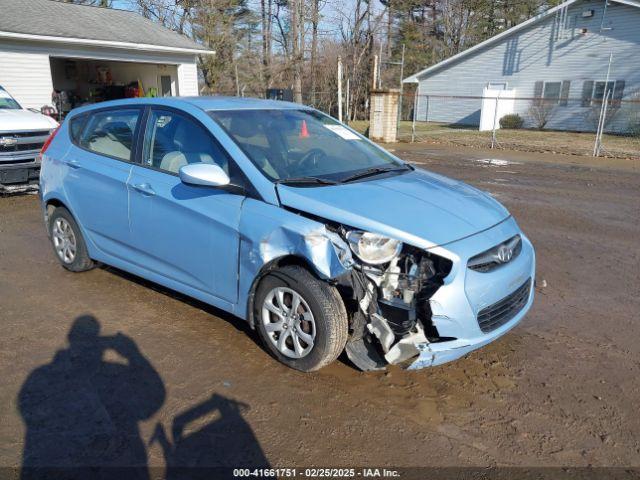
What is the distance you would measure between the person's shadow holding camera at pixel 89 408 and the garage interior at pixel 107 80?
20.6 m

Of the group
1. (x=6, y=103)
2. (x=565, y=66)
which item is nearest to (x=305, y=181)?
(x=6, y=103)

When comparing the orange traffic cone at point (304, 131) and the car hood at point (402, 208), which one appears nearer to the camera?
the car hood at point (402, 208)

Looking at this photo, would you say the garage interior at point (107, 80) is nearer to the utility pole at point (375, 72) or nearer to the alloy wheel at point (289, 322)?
the utility pole at point (375, 72)

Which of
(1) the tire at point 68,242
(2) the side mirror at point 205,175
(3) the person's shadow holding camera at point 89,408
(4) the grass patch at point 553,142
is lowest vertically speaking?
(4) the grass patch at point 553,142

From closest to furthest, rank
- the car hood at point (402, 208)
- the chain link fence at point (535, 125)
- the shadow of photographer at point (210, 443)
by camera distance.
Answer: the shadow of photographer at point (210, 443) < the car hood at point (402, 208) < the chain link fence at point (535, 125)

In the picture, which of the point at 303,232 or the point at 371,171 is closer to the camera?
the point at 303,232

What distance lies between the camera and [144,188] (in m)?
4.17

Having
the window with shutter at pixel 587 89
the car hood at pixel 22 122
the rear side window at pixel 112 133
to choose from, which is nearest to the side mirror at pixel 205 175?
the rear side window at pixel 112 133

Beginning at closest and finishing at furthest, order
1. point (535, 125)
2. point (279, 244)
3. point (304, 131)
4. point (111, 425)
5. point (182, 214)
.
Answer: point (111, 425), point (279, 244), point (182, 214), point (304, 131), point (535, 125)

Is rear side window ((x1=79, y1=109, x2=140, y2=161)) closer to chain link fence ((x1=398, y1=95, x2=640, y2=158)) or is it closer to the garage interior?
chain link fence ((x1=398, y1=95, x2=640, y2=158))

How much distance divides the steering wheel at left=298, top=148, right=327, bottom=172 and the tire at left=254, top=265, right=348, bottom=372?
0.96m

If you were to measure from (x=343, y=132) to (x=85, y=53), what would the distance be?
1699 centimetres

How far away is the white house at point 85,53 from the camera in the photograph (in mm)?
16781

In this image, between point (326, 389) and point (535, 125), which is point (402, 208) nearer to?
point (326, 389)
